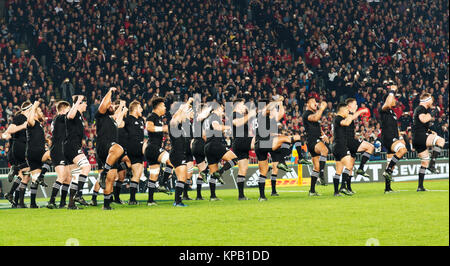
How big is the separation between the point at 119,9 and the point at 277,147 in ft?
61.9

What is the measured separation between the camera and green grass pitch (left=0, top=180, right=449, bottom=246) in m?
9.98

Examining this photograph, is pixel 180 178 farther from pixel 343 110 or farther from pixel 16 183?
pixel 343 110

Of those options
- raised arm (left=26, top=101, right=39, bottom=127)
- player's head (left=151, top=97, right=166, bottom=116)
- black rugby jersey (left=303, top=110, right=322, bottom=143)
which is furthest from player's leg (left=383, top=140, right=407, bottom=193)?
raised arm (left=26, top=101, right=39, bottom=127)

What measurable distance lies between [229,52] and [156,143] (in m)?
19.2

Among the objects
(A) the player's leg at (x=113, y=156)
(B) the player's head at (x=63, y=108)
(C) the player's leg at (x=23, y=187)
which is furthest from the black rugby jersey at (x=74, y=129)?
(C) the player's leg at (x=23, y=187)

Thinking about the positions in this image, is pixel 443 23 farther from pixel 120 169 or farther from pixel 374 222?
pixel 374 222

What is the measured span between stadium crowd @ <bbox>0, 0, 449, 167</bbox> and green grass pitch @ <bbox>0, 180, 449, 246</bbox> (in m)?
10.9

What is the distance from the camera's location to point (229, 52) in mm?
35406

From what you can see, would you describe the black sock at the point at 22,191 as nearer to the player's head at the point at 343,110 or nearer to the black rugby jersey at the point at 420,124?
the player's head at the point at 343,110

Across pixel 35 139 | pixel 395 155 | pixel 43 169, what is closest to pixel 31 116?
pixel 35 139

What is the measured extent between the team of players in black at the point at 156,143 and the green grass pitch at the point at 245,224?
2.86ft

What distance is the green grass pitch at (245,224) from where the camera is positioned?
9.98 meters

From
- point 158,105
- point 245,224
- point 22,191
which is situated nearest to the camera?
point 245,224
